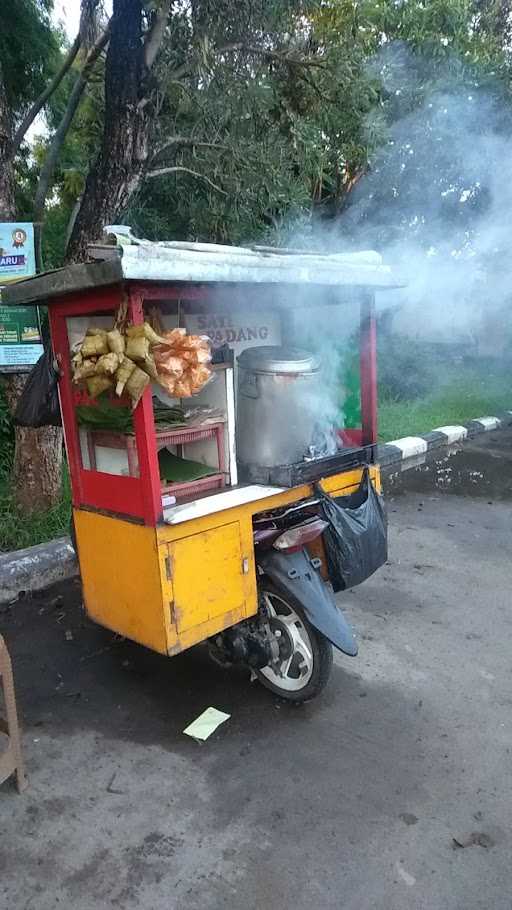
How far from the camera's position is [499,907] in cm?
188

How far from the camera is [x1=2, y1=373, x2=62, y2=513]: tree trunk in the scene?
465 centimetres

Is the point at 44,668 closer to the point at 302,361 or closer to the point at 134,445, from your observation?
the point at 134,445

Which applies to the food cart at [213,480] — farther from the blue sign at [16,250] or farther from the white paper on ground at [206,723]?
the blue sign at [16,250]

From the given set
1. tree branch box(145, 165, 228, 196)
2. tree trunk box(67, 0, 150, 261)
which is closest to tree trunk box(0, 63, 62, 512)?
tree trunk box(67, 0, 150, 261)

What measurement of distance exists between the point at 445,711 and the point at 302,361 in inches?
66.7

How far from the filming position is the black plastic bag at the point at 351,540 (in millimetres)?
2994

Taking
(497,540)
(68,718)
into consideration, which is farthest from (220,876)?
(497,540)

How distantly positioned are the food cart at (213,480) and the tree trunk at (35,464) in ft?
6.12

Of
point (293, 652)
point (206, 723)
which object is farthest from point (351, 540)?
point (206, 723)

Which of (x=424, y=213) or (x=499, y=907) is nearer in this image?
(x=499, y=907)

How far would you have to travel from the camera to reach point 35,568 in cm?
416

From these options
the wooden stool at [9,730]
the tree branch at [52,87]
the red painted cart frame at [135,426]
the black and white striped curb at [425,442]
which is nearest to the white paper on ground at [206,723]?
the wooden stool at [9,730]

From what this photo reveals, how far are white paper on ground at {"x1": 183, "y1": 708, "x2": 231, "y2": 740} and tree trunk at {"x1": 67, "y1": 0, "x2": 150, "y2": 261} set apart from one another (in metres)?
3.19

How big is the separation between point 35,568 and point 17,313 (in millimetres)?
1857
